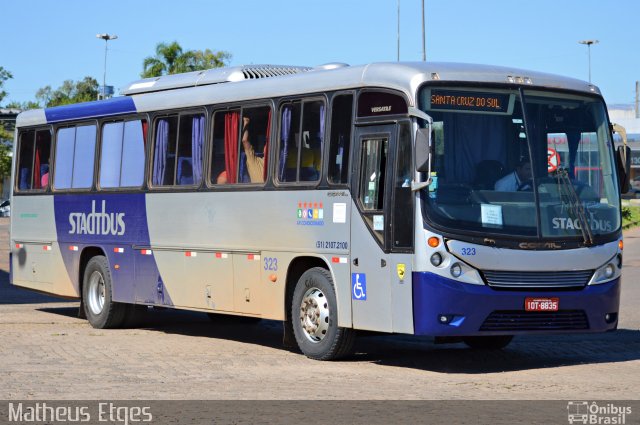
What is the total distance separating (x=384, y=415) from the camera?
9781 mm

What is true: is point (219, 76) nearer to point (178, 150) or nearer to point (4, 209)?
point (178, 150)

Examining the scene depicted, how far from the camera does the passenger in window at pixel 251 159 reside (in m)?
15.1

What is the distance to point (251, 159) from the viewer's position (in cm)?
1531

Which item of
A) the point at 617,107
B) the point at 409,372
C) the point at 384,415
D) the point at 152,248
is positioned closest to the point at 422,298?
the point at 409,372

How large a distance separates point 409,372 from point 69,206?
8078mm

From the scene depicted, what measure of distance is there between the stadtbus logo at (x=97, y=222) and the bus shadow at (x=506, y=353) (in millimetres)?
3963

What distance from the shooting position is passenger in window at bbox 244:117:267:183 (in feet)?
49.6

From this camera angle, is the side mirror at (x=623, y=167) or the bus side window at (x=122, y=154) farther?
the bus side window at (x=122, y=154)

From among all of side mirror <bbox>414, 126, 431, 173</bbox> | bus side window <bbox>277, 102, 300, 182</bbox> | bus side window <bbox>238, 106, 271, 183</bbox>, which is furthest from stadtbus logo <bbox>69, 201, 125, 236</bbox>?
side mirror <bbox>414, 126, 431, 173</bbox>

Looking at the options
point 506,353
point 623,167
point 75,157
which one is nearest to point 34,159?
point 75,157

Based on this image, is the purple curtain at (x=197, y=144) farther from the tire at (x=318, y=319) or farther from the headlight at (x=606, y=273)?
the headlight at (x=606, y=273)

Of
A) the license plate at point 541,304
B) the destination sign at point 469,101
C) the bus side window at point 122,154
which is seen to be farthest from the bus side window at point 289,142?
the bus side window at point 122,154

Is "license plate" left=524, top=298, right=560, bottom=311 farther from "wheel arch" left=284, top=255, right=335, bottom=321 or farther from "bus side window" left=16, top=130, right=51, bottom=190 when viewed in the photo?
"bus side window" left=16, top=130, right=51, bottom=190

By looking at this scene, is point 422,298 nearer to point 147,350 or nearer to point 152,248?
point 147,350
